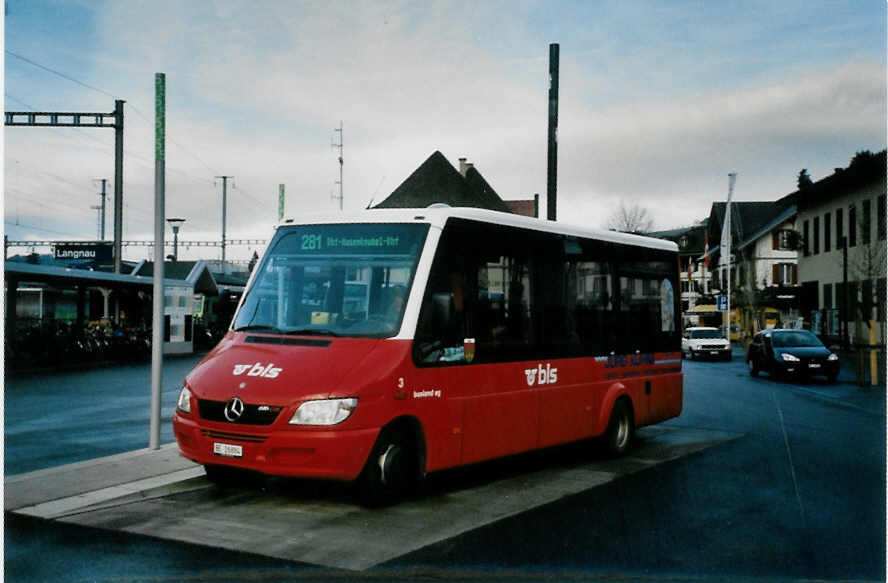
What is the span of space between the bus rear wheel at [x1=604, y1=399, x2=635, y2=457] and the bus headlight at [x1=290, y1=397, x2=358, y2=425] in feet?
15.9

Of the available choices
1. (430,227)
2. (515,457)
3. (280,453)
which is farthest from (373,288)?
(515,457)

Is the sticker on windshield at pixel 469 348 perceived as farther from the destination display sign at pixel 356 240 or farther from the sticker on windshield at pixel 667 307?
the sticker on windshield at pixel 667 307

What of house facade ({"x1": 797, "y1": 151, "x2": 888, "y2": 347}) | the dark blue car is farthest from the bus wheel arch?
house facade ({"x1": 797, "y1": 151, "x2": 888, "y2": 347})

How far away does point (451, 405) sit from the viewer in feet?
30.9

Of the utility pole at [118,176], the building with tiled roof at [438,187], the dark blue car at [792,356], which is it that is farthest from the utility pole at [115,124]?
the building with tiled roof at [438,187]

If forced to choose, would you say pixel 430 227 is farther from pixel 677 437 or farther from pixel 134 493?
pixel 677 437

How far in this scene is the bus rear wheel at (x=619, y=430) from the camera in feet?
40.4

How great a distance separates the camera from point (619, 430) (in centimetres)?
1259

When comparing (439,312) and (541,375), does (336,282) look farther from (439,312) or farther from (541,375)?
(541,375)

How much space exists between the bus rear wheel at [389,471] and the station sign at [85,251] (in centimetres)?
5098

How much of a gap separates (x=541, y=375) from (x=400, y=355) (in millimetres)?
2529

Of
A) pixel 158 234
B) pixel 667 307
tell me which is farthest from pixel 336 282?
pixel 667 307

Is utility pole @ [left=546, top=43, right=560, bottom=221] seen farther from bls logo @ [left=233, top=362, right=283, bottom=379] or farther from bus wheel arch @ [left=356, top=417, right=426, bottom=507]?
bls logo @ [left=233, top=362, right=283, bottom=379]

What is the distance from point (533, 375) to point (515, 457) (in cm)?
210
